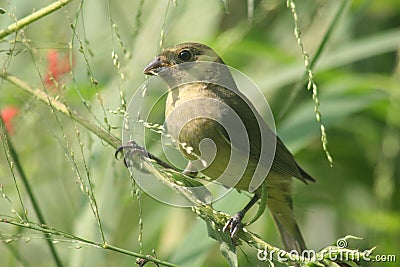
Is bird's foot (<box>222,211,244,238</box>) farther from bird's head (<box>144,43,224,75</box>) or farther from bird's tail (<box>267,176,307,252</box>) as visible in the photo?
bird's tail (<box>267,176,307,252</box>)

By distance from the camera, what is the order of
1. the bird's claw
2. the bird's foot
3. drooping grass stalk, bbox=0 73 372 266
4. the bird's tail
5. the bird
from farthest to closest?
the bird's tail < the bird < the bird's claw < the bird's foot < drooping grass stalk, bbox=0 73 372 266

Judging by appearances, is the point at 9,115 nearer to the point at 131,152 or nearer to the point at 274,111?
the point at 131,152

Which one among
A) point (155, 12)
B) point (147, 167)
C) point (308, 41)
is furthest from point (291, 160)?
point (308, 41)

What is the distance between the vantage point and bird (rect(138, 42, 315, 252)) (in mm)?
2598

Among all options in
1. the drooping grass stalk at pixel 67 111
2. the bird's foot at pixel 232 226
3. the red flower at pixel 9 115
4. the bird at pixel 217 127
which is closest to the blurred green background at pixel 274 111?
the red flower at pixel 9 115

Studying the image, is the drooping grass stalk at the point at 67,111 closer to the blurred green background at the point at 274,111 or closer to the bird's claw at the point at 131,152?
the bird's claw at the point at 131,152

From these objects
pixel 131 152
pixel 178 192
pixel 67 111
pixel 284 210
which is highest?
pixel 67 111

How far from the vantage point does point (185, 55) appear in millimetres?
2748

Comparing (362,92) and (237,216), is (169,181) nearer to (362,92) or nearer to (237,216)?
(237,216)

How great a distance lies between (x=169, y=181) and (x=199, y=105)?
0.94 m

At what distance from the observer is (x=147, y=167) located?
1.87 meters

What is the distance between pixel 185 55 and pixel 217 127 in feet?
0.98

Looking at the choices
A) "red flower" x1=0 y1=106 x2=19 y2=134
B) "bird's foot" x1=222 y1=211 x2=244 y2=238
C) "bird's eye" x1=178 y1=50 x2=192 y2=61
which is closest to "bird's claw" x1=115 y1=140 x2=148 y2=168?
"bird's foot" x1=222 y1=211 x2=244 y2=238

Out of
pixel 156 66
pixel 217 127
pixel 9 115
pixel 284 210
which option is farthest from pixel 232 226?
pixel 9 115
